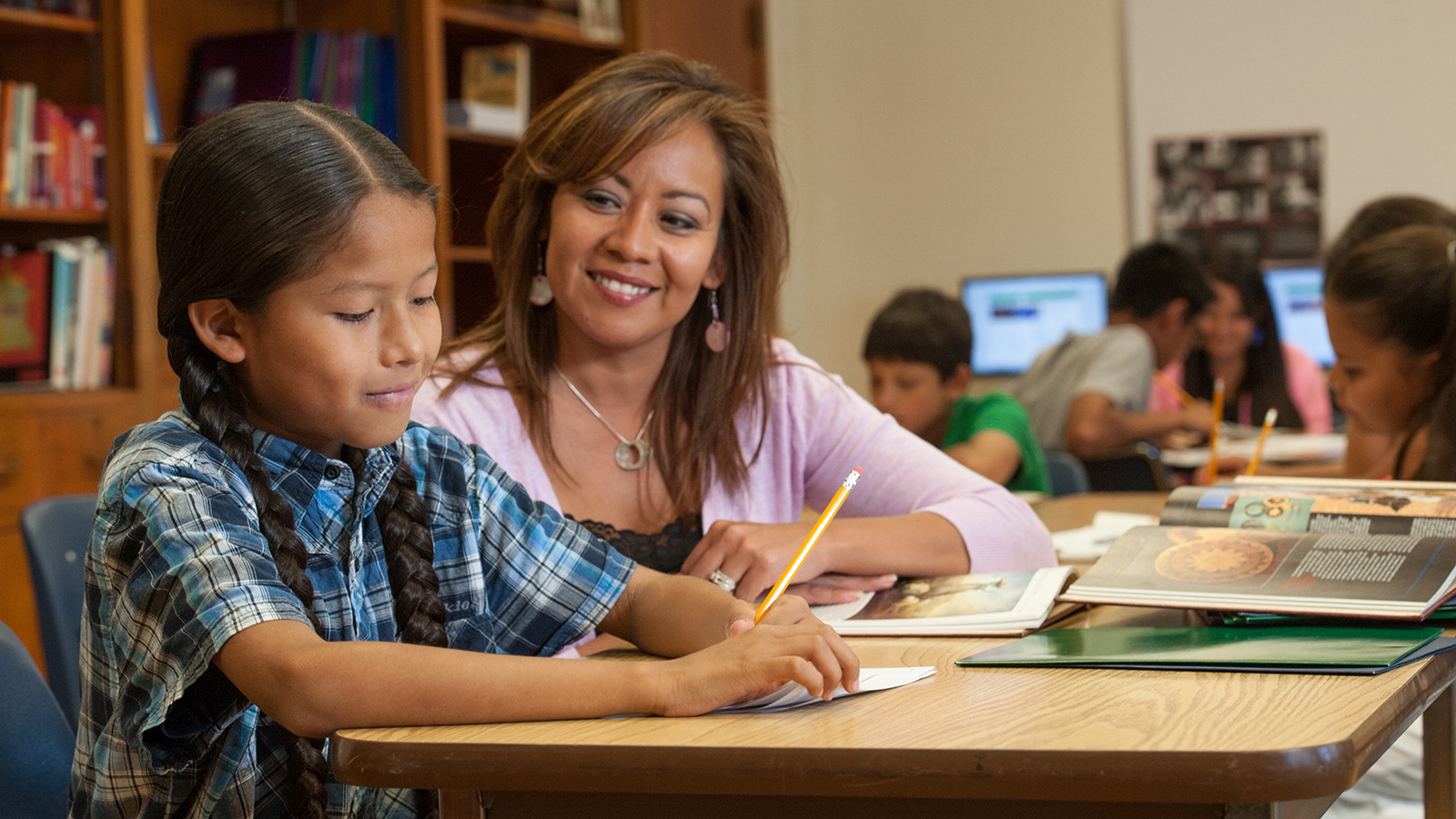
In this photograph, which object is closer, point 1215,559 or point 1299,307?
point 1215,559

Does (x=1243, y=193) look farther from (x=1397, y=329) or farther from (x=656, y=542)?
(x=656, y=542)

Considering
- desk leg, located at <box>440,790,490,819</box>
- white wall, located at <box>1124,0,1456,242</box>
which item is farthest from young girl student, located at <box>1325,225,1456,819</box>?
white wall, located at <box>1124,0,1456,242</box>

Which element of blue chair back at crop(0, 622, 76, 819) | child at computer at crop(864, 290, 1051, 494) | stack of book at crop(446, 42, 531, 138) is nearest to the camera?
blue chair back at crop(0, 622, 76, 819)

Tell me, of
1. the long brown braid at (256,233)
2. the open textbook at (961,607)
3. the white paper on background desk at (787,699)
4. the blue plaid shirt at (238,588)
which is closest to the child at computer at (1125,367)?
the open textbook at (961,607)

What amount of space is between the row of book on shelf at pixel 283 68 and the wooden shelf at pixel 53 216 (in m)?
0.49

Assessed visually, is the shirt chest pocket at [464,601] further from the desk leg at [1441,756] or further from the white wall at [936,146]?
the white wall at [936,146]

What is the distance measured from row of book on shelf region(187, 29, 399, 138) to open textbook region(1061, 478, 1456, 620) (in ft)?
9.08

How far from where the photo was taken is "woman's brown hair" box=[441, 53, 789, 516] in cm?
157

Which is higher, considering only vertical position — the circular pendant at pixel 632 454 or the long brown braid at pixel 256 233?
the long brown braid at pixel 256 233

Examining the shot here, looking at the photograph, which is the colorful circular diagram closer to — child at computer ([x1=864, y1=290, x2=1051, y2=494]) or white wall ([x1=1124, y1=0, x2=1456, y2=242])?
child at computer ([x1=864, y1=290, x2=1051, y2=494])

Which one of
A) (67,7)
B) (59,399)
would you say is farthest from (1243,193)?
(59,399)

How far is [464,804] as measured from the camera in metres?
0.85

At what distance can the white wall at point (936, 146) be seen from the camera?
5.38m

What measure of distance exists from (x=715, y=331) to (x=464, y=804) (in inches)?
36.3
